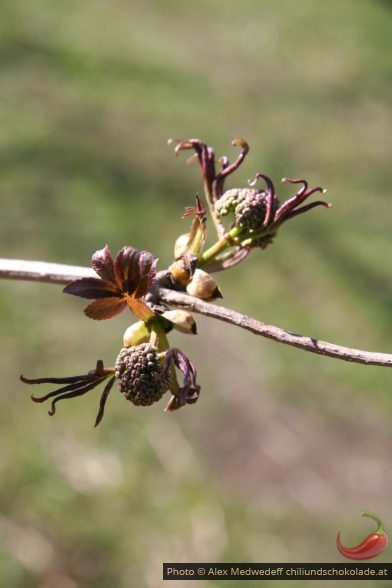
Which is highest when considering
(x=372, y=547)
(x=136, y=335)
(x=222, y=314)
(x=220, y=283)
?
(x=222, y=314)

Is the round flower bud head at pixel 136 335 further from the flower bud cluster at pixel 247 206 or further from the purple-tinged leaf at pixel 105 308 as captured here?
the flower bud cluster at pixel 247 206

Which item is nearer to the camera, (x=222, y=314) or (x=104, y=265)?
(x=222, y=314)

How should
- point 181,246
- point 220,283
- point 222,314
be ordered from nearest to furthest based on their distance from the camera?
point 222,314 < point 181,246 < point 220,283

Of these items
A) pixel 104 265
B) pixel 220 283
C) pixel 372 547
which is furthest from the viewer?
pixel 220 283

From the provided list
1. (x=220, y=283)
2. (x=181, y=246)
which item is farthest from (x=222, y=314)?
(x=220, y=283)

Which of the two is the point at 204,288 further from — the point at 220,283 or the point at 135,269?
the point at 220,283

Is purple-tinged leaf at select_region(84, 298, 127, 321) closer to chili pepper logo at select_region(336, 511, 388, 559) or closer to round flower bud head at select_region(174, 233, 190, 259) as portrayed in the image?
round flower bud head at select_region(174, 233, 190, 259)

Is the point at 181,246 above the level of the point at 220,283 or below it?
above
